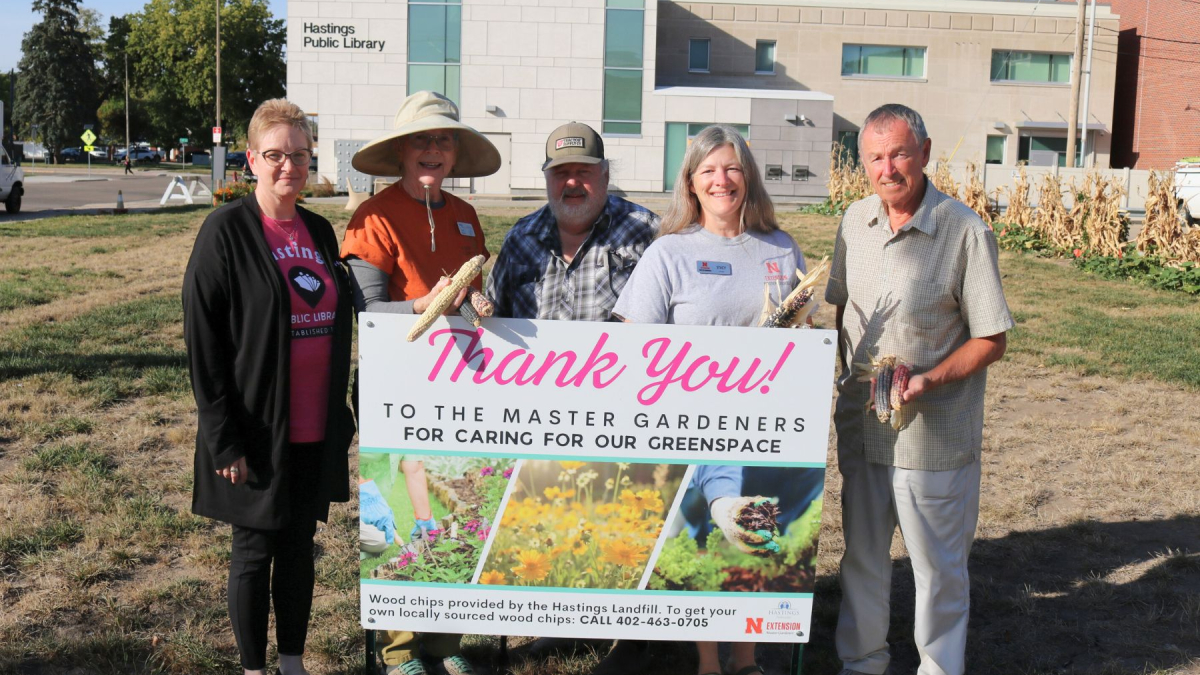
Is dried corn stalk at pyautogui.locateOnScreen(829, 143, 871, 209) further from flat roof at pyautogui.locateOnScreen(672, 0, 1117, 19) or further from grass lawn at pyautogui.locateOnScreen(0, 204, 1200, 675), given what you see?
flat roof at pyautogui.locateOnScreen(672, 0, 1117, 19)

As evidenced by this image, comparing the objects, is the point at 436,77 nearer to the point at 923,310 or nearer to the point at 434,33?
the point at 434,33

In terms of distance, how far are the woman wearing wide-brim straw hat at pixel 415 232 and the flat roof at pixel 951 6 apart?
43511mm

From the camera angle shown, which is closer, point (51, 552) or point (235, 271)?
point (235, 271)

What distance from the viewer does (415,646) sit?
3.71 metres

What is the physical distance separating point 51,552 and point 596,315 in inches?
109

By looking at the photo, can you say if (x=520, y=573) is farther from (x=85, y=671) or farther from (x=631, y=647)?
(x=85, y=671)

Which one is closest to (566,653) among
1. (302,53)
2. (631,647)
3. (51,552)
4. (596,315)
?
(631,647)

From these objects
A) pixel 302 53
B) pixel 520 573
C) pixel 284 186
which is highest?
pixel 302 53

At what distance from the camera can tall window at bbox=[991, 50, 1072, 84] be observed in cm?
4556

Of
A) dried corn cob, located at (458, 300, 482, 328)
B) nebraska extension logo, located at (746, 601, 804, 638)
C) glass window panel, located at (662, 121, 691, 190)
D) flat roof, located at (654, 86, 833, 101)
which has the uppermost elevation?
flat roof, located at (654, 86, 833, 101)

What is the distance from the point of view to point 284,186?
126 inches

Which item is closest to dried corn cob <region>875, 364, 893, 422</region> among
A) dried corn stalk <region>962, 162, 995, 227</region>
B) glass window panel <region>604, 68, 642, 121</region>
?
dried corn stalk <region>962, 162, 995, 227</region>

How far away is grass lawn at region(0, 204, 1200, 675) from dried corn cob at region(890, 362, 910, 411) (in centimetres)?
131

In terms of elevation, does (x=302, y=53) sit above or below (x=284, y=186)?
above
